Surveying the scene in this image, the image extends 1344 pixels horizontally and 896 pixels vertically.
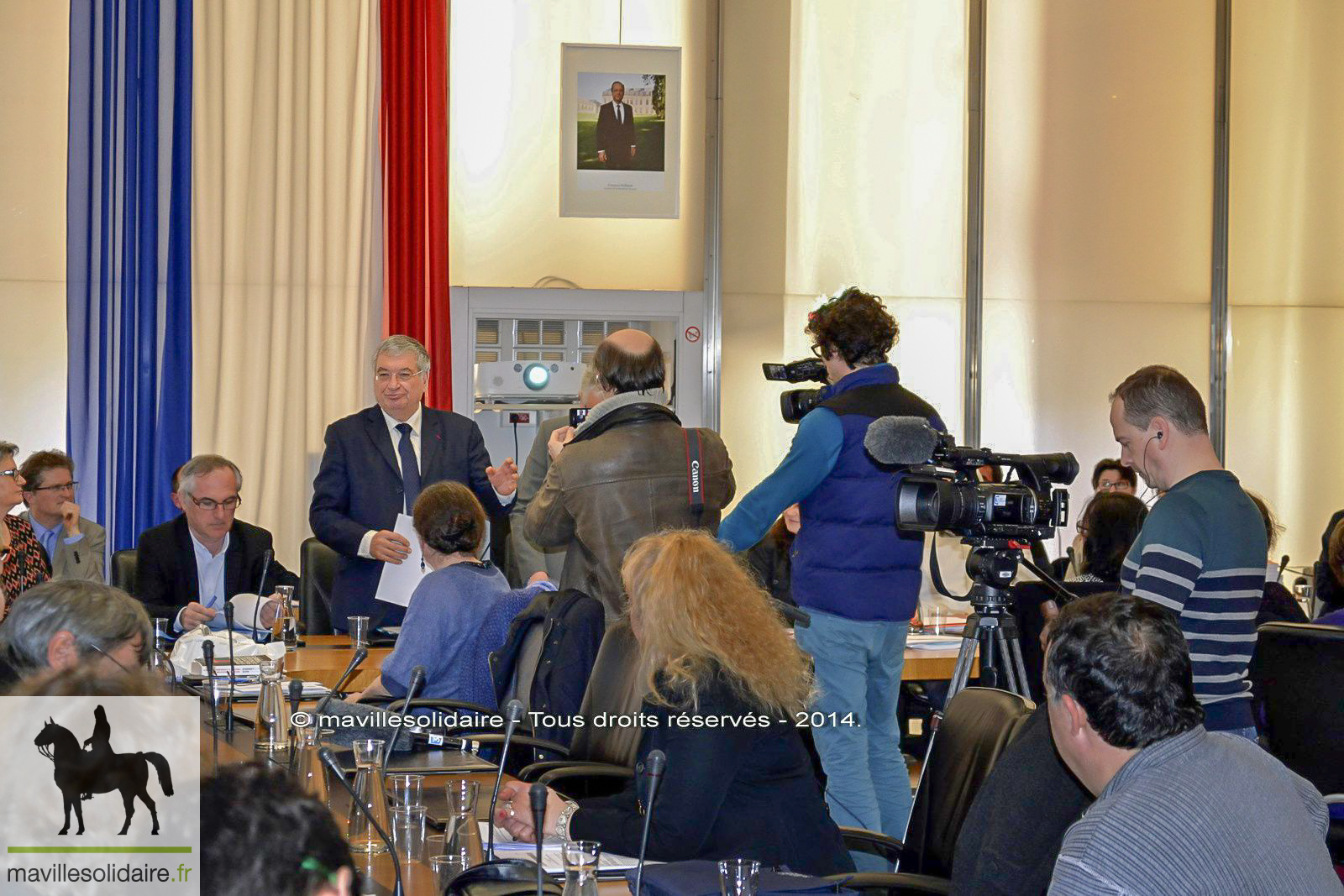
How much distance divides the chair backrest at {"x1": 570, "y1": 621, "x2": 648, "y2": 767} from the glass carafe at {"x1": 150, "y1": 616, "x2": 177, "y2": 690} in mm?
913

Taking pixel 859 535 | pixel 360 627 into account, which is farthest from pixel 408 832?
pixel 859 535

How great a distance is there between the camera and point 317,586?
16.5ft

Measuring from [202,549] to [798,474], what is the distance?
2.23m

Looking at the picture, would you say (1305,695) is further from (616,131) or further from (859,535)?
(616,131)

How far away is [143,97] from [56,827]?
19.0 ft

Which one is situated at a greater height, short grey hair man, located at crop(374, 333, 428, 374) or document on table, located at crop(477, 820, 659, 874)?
short grey hair man, located at crop(374, 333, 428, 374)

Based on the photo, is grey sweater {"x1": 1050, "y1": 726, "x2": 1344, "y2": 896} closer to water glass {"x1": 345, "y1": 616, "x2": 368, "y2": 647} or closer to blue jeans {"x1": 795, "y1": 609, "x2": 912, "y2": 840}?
blue jeans {"x1": 795, "y1": 609, "x2": 912, "y2": 840}

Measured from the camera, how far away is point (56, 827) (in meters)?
1.37

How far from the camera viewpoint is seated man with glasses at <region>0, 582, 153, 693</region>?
93.3 inches

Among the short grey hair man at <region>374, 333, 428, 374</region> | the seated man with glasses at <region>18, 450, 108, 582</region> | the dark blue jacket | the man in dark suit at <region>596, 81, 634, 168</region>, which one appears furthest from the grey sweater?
the man in dark suit at <region>596, 81, 634, 168</region>

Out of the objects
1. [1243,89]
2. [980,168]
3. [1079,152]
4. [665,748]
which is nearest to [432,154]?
[980,168]

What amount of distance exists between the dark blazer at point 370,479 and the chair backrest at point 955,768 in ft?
8.38

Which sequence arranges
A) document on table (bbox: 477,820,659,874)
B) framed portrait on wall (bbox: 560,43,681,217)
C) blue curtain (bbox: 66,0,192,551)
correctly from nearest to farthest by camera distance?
document on table (bbox: 477,820,659,874)
blue curtain (bbox: 66,0,192,551)
framed portrait on wall (bbox: 560,43,681,217)

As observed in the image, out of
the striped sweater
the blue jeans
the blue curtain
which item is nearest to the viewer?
the striped sweater
